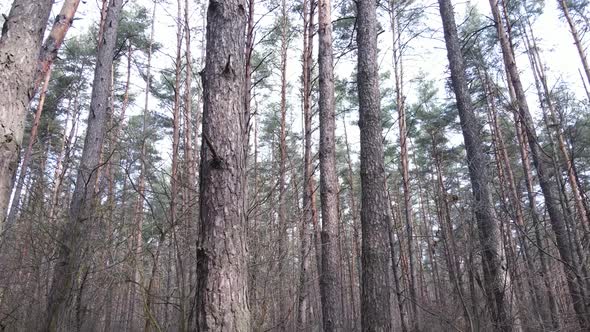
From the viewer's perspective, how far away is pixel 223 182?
2346 mm

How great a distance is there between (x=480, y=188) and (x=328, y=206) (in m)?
2.51

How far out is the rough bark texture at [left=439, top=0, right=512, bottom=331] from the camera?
4387 mm

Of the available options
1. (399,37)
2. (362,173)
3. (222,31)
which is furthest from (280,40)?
(222,31)

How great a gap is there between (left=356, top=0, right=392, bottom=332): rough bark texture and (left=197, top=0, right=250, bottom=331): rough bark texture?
2.34m

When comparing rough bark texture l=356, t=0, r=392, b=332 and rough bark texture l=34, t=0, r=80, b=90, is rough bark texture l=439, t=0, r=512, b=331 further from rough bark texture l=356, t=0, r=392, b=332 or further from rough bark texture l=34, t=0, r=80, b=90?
rough bark texture l=34, t=0, r=80, b=90

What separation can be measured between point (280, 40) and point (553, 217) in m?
9.33

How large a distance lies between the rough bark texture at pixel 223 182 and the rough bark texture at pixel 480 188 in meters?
2.65

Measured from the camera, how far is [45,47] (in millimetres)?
4215

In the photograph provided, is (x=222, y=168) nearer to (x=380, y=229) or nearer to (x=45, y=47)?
(x=380, y=229)

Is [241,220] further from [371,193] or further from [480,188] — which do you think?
[480,188]

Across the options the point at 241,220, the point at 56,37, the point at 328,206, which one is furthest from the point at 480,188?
the point at 56,37

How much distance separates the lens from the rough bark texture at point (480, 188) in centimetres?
439

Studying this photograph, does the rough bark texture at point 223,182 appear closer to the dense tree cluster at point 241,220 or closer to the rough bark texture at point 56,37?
the dense tree cluster at point 241,220

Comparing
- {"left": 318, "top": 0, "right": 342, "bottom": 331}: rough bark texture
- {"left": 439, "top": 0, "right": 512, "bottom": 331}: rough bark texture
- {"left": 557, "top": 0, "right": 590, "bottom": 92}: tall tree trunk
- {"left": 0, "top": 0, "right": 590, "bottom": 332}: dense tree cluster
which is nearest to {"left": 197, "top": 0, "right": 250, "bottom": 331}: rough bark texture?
{"left": 0, "top": 0, "right": 590, "bottom": 332}: dense tree cluster
